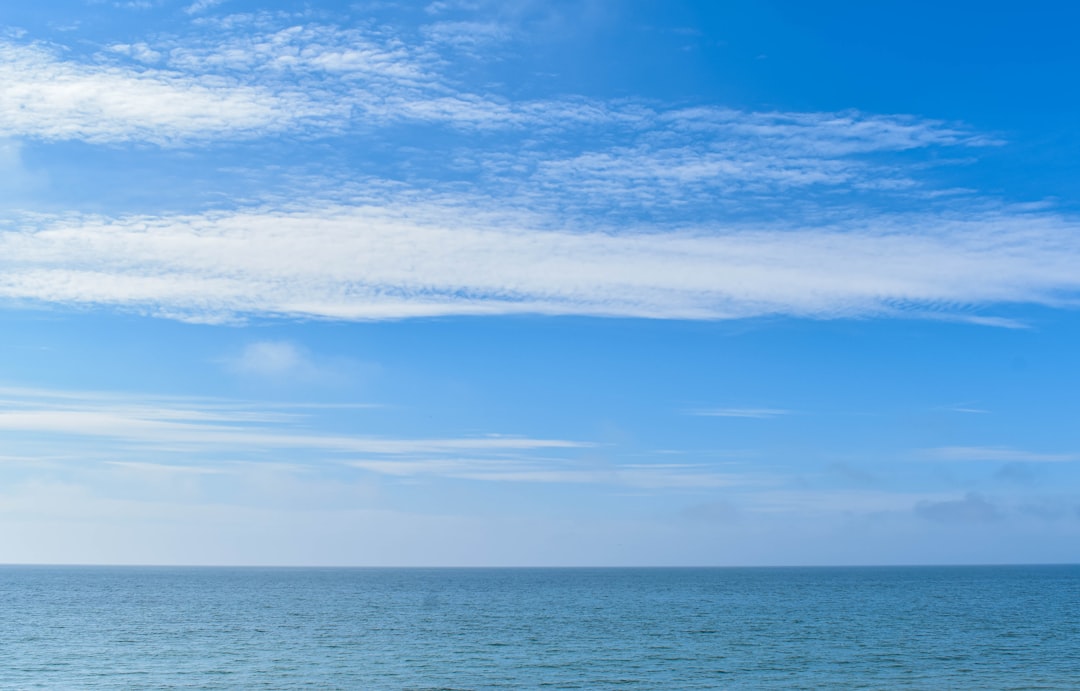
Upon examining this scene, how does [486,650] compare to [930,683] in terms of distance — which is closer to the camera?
[930,683]

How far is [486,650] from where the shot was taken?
6369 centimetres


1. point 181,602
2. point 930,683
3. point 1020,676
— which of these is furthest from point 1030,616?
point 181,602

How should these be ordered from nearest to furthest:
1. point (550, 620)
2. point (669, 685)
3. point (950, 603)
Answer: point (669, 685) < point (550, 620) < point (950, 603)

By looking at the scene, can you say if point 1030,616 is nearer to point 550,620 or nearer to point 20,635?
point 550,620

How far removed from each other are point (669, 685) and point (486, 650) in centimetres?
1831

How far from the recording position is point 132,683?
4975 centimetres

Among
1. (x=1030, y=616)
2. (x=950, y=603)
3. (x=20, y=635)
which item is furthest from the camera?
(x=950, y=603)

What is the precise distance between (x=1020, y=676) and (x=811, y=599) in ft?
250

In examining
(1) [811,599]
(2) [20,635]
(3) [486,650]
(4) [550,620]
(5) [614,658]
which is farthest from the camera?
(1) [811,599]

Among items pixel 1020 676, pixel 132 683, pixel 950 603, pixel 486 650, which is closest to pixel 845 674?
pixel 1020 676

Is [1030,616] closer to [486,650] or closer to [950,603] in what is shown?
[950,603]

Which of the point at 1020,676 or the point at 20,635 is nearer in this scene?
the point at 1020,676

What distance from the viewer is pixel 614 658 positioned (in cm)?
5888

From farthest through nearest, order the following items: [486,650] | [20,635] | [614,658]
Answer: [20,635]
[486,650]
[614,658]
